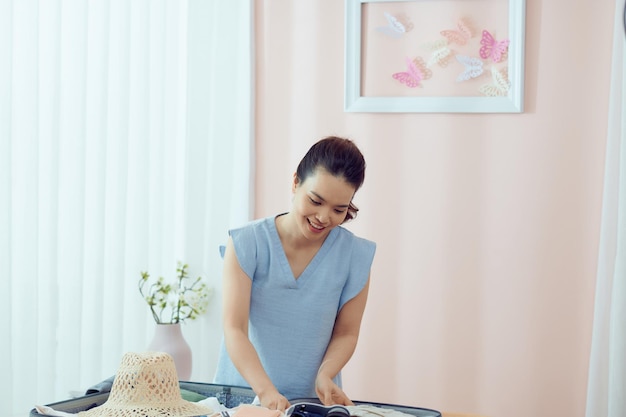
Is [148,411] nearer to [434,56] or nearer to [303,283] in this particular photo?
[303,283]

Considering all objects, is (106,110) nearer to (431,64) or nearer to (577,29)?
(431,64)


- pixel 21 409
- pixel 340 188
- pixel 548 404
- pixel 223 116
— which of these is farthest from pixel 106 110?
pixel 548 404

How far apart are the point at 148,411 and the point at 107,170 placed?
1.38m

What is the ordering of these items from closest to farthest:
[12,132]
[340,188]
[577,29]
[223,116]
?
1. [340,188]
2. [12,132]
3. [577,29]
4. [223,116]

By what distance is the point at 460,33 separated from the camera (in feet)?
10.1

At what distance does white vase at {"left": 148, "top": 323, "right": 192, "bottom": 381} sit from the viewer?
293cm

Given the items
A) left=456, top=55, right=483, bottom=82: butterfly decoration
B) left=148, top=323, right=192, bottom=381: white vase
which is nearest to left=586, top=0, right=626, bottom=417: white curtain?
left=456, top=55, right=483, bottom=82: butterfly decoration

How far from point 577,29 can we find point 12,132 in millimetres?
1876

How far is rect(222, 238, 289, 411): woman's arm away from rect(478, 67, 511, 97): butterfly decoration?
143 centimetres

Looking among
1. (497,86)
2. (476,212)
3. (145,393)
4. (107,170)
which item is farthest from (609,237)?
(145,393)

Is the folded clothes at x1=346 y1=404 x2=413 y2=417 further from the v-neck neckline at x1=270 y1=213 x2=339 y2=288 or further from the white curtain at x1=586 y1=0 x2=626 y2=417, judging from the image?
the white curtain at x1=586 y1=0 x2=626 y2=417

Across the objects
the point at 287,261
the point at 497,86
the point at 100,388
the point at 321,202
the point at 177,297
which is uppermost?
the point at 497,86

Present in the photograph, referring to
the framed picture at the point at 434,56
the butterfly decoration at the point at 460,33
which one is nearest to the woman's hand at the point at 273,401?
the framed picture at the point at 434,56

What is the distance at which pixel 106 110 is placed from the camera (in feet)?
8.87
